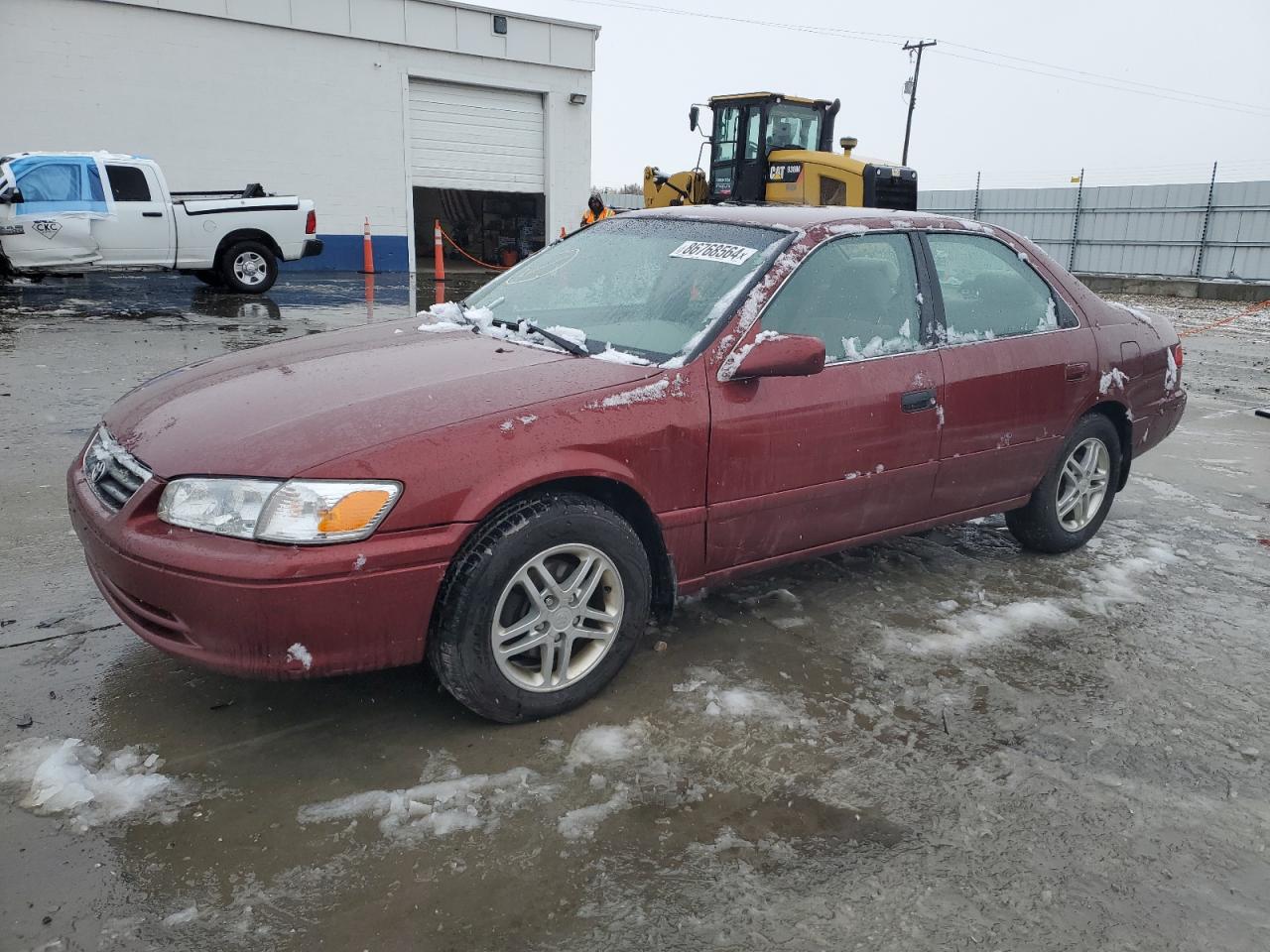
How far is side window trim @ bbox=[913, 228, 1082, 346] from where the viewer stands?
369 centimetres

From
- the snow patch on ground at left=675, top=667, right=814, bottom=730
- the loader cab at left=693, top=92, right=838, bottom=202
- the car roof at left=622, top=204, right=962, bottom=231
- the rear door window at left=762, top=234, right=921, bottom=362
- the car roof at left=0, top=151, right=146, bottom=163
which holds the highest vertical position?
the loader cab at left=693, top=92, right=838, bottom=202

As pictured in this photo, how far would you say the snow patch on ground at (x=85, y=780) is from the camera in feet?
7.54

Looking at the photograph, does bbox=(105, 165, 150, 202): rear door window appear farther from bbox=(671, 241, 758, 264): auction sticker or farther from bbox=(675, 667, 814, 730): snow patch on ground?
bbox=(675, 667, 814, 730): snow patch on ground

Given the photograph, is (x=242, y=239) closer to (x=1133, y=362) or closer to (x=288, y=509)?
(x=1133, y=362)

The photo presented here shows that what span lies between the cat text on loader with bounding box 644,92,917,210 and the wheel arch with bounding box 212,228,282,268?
5.63 meters

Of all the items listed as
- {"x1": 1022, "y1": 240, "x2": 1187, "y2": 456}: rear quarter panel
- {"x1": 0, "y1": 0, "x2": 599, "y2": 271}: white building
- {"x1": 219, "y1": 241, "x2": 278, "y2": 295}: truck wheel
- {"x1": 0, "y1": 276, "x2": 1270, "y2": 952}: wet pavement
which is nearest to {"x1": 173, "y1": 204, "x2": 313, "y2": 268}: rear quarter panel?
{"x1": 219, "y1": 241, "x2": 278, "y2": 295}: truck wheel

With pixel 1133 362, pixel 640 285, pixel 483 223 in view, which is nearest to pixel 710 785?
pixel 640 285

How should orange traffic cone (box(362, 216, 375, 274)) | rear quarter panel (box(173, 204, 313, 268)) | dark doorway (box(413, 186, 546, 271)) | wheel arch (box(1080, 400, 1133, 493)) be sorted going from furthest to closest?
dark doorway (box(413, 186, 546, 271)), orange traffic cone (box(362, 216, 375, 274)), rear quarter panel (box(173, 204, 313, 268)), wheel arch (box(1080, 400, 1133, 493))

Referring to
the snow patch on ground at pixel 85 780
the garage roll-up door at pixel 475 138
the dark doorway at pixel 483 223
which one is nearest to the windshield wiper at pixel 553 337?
the snow patch on ground at pixel 85 780

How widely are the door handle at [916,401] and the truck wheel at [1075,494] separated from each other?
39.9 inches

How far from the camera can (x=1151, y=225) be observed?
24.4 m

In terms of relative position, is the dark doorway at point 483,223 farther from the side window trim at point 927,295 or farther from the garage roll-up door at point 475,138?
the side window trim at point 927,295

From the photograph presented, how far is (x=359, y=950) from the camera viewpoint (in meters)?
1.92

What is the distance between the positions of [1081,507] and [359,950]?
149 inches
